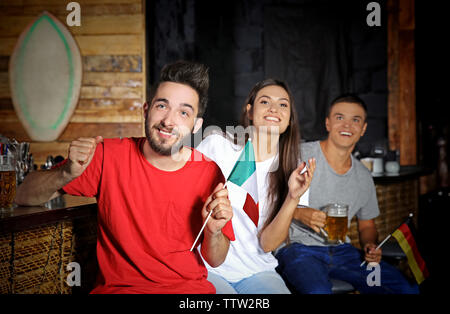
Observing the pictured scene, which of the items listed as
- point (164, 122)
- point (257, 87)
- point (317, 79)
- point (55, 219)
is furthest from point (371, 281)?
point (317, 79)

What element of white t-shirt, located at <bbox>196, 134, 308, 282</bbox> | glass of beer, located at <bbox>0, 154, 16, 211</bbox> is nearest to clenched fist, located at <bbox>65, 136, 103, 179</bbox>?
glass of beer, located at <bbox>0, 154, 16, 211</bbox>

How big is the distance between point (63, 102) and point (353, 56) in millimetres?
2782

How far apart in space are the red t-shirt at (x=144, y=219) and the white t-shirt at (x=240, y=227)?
25 cm

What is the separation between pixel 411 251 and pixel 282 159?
0.78m

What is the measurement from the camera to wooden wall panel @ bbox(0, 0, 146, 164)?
3152mm

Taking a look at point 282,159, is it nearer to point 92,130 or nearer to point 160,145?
point 160,145

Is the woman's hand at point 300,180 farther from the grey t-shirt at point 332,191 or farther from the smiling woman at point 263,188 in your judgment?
the grey t-shirt at point 332,191

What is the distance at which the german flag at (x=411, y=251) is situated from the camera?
1927 millimetres

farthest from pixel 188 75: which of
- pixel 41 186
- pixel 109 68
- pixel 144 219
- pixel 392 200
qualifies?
pixel 392 200

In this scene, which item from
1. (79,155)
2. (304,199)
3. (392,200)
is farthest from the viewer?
(392,200)

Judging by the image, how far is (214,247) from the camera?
144 centimetres

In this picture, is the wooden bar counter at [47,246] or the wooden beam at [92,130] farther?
the wooden beam at [92,130]

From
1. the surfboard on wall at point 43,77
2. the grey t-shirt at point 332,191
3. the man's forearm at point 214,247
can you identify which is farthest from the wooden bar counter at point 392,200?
the surfboard on wall at point 43,77
